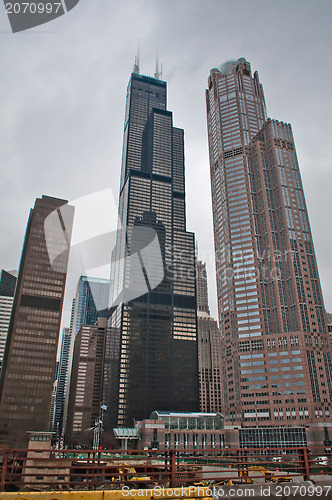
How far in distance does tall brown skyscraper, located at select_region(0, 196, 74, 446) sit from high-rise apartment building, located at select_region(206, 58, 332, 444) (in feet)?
216

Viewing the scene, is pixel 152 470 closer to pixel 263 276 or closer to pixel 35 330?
pixel 263 276

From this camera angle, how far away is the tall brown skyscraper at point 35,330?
126 metres

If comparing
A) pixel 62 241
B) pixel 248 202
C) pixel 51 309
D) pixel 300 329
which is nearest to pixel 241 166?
pixel 248 202

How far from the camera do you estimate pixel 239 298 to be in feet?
412

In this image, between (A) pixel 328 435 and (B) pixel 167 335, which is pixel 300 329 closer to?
(A) pixel 328 435

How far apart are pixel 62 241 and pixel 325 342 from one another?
113887 mm

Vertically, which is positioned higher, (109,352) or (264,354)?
Result: (109,352)

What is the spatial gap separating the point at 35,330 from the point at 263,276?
8788 centimetres

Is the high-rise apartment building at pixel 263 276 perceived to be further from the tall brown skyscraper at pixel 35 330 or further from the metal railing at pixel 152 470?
the metal railing at pixel 152 470

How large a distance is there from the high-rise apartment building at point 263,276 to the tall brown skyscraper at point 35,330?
65705 millimetres

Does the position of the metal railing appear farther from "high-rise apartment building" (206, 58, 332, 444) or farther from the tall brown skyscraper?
the tall brown skyscraper

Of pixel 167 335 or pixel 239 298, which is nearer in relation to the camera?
pixel 239 298

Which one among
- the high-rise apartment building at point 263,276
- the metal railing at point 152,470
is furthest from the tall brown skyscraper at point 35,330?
the metal railing at point 152,470

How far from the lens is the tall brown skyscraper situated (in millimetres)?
125625
